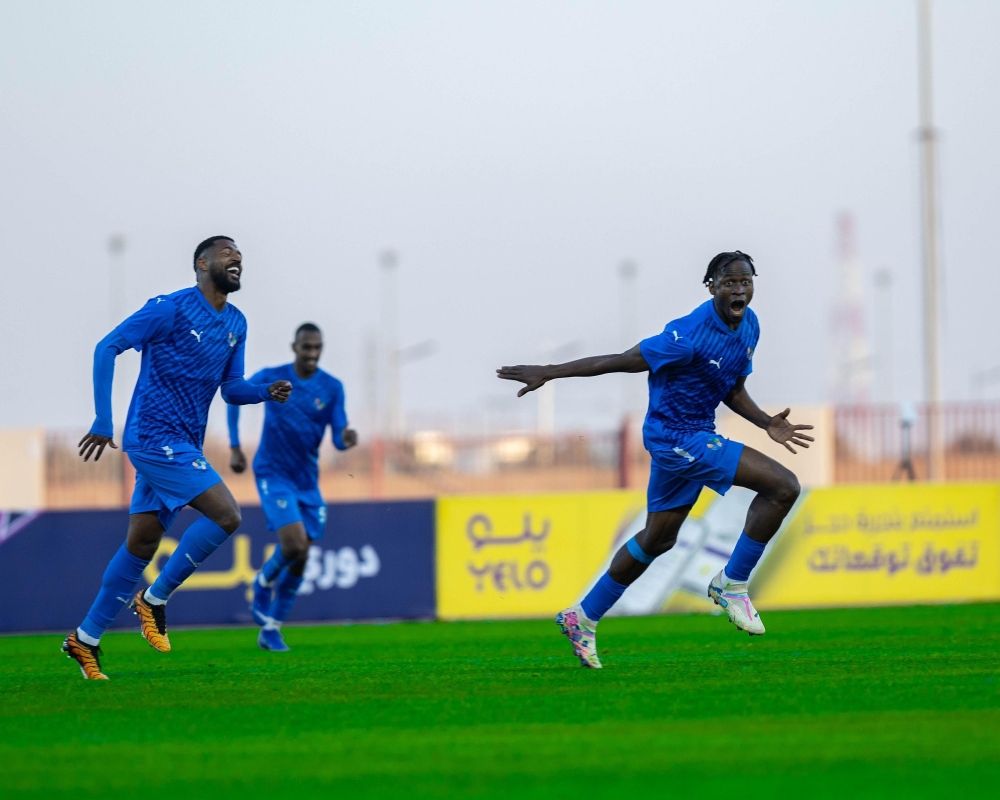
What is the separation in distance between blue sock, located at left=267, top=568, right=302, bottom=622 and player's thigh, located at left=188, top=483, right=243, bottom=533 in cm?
387

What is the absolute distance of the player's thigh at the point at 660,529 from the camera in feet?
26.5

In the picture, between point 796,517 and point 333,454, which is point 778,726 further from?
point 333,454

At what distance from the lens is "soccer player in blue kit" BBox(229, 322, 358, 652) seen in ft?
39.7

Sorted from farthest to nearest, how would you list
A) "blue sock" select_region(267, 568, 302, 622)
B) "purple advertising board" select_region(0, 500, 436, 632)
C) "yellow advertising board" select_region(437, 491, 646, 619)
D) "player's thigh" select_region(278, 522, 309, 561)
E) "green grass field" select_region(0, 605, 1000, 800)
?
"yellow advertising board" select_region(437, 491, 646, 619), "purple advertising board" select_region(0, 500, 436, 632), "player's thigh" select_region(278, 522, 309, 561), "blue sock" select_region(267, 568, 302, 622), "green grass field" select_region(0, 605, 1000, 800)

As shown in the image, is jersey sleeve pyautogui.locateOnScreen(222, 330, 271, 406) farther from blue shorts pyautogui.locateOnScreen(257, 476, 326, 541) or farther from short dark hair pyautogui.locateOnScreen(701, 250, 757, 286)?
blue shorts pyautogui.locateOnScreen(257, 476, 326, 541)

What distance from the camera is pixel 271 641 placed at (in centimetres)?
1166

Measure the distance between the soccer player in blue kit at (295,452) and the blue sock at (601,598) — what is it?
436 cm

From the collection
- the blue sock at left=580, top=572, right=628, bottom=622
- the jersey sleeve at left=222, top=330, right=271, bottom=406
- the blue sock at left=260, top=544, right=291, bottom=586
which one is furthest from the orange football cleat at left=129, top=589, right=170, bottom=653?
the blue sock at left=260, top=544, right=291, bottom=586

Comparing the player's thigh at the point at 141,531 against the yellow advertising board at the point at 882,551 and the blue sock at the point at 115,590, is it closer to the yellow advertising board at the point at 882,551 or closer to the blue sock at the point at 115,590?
the blue sock at the point at 115,590

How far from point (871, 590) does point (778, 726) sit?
1140cm

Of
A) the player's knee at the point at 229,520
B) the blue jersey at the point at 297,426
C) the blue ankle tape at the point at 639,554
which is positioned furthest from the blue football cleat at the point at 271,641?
the blue ankle tape at the point at 639,554

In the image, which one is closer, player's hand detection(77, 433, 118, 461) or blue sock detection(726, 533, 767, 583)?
player's hand detection(77, 433, 118, 461)

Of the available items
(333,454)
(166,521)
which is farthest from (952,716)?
(333,454)

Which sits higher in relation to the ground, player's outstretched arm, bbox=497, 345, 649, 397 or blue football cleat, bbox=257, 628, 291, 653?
player's outstretched arm, bbox=497, 345, 649, 397
